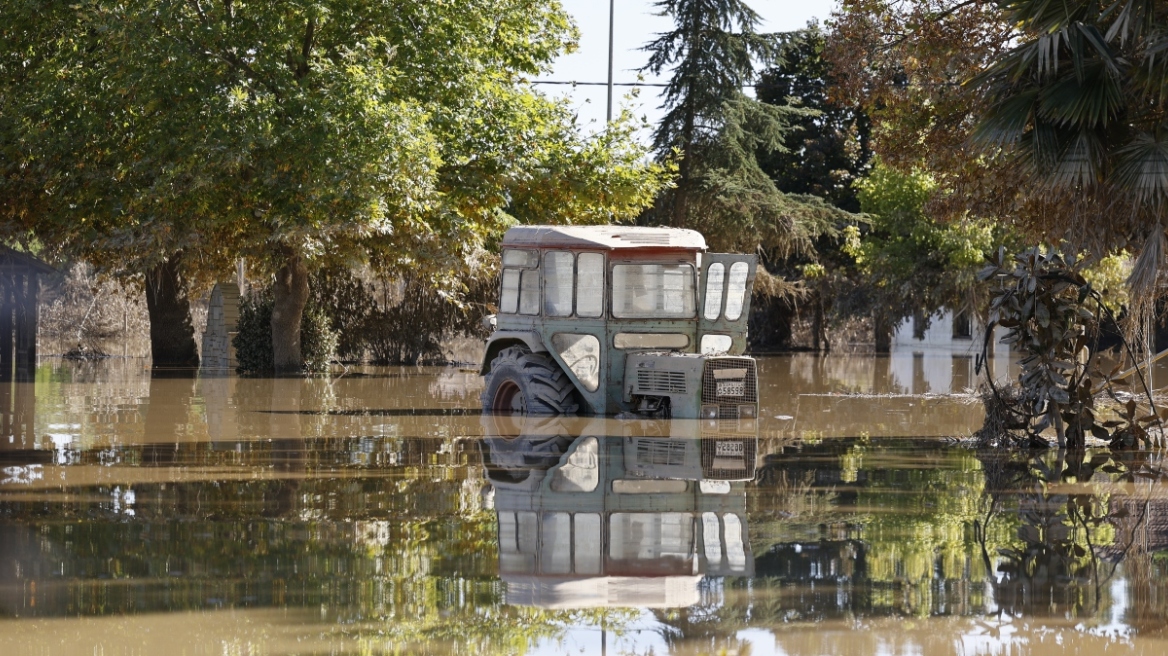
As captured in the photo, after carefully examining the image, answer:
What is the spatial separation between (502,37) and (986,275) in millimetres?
16472

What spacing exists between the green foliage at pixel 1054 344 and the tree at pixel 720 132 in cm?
2414

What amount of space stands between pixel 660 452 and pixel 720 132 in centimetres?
2712

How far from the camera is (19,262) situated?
26500 mm

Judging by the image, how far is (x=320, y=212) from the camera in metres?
23.9

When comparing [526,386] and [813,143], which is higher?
[813,143]

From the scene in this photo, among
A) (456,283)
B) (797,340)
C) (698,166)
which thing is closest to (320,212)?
(456,283)

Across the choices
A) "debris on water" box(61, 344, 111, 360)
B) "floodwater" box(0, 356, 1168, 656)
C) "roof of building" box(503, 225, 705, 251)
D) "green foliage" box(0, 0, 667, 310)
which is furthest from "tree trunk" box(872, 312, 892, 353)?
"floodwater" box(0, 356, 1168, 656)

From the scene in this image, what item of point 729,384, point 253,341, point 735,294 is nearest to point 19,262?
point 253,341

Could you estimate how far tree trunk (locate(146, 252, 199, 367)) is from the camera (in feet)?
106

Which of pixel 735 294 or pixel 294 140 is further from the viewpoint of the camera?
pixel 294 140

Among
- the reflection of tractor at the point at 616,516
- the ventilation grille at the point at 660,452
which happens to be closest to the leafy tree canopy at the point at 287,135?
the reflection of tractor at the point at 616,516

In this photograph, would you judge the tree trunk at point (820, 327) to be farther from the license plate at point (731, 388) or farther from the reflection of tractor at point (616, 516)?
the reflection of tractor at point (616, 516)

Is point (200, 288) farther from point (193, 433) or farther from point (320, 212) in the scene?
point (193, 433)

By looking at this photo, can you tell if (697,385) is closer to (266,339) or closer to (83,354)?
(266,339)
